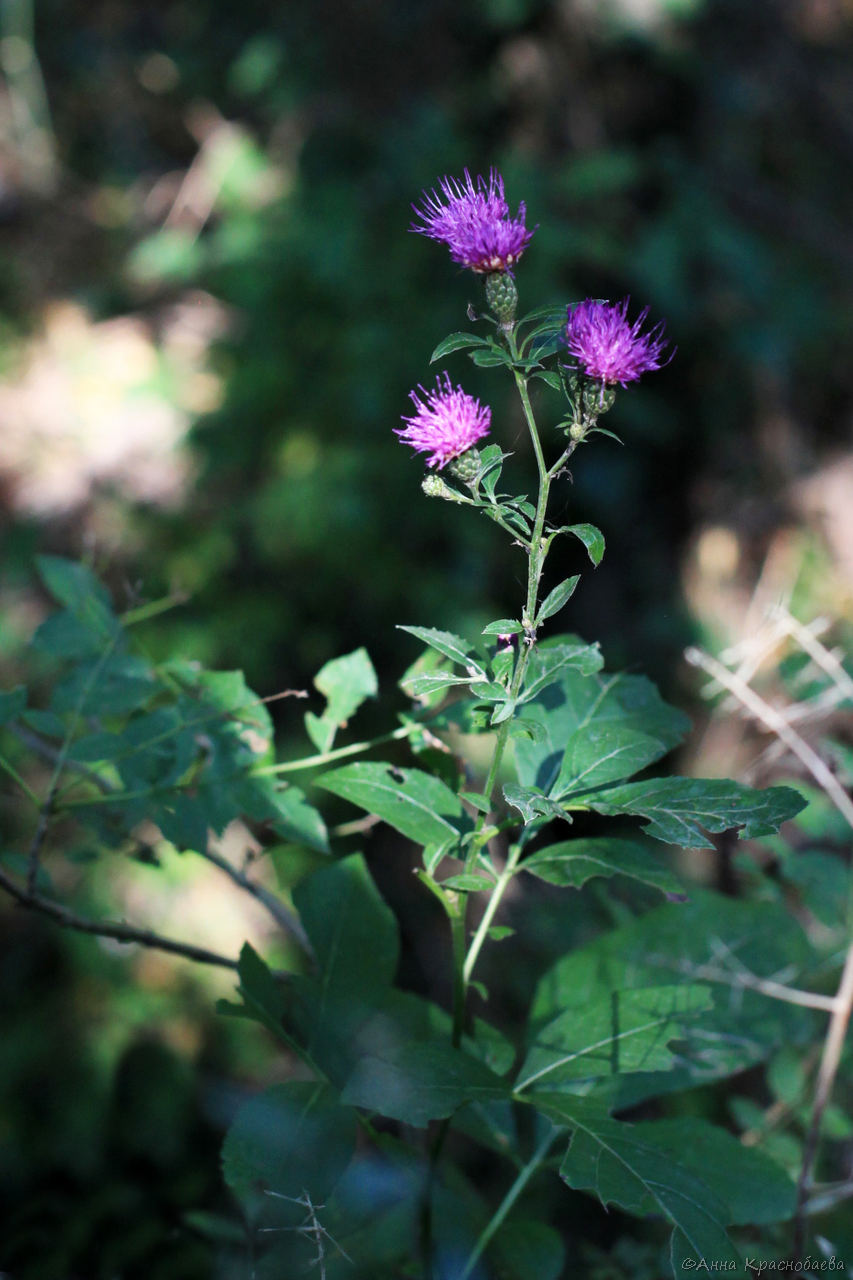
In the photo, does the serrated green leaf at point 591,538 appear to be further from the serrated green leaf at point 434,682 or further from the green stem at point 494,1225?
the green stem at point 494,1225

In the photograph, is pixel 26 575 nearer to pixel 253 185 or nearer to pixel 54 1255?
pixel 253 185

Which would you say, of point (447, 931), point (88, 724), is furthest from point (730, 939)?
point (447, 931)

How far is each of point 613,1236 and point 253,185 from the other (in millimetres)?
3120

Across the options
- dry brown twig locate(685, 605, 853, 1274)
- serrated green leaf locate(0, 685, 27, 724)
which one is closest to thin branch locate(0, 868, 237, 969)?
serrated green leaf locate(0, 685, 27, 724)

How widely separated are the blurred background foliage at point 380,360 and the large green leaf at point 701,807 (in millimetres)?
1488

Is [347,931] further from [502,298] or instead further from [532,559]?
[502,298]

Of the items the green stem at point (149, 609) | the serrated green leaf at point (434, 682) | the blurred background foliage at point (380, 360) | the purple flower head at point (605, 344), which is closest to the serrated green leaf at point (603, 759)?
the serrated green leaf at point (434, 682)

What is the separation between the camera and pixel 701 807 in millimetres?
528

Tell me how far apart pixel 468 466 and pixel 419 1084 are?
1.15 ft

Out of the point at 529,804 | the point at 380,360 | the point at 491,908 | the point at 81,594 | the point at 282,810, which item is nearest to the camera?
the point at 529,804

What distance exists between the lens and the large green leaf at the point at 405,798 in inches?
23.5

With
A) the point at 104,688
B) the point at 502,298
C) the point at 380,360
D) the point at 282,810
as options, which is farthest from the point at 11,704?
the point at 380,360

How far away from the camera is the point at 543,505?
511 mm

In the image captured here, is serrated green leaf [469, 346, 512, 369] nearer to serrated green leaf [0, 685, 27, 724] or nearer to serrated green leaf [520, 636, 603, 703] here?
serrated green leaf [520, 636, 603, 703]
